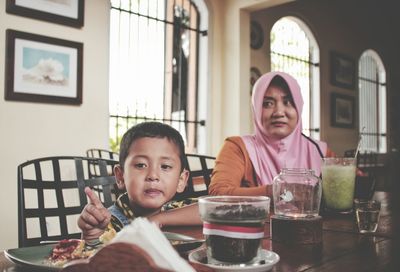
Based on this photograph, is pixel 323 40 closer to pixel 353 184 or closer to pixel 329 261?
pixel 353 184

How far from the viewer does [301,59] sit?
5.96m

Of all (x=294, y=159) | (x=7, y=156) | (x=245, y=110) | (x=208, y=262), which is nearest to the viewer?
(x=208, y=262)

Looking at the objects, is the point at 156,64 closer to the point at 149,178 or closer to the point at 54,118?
the point at 54,118

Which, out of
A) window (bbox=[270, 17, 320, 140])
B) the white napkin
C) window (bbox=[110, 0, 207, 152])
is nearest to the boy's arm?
the white napkin

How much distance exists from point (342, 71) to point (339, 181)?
220 inches

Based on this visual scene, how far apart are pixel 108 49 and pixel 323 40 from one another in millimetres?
3767

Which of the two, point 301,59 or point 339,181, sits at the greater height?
point 301,59

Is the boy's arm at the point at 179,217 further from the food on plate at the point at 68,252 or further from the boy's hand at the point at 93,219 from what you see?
the food on plate at the point at 68,252

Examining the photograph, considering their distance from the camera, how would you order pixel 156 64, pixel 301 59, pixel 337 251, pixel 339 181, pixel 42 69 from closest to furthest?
pixel 337 251
pixel 339 181
pixel 42 69
pixel 156 64
pixel 301 59

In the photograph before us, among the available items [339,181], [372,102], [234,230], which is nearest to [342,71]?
[372,102]

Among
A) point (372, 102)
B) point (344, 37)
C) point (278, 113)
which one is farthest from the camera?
point (372, 102)

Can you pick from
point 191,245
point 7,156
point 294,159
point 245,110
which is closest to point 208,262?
point 191,245

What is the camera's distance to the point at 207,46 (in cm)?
459

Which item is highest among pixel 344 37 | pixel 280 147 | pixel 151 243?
pixel 344 37
